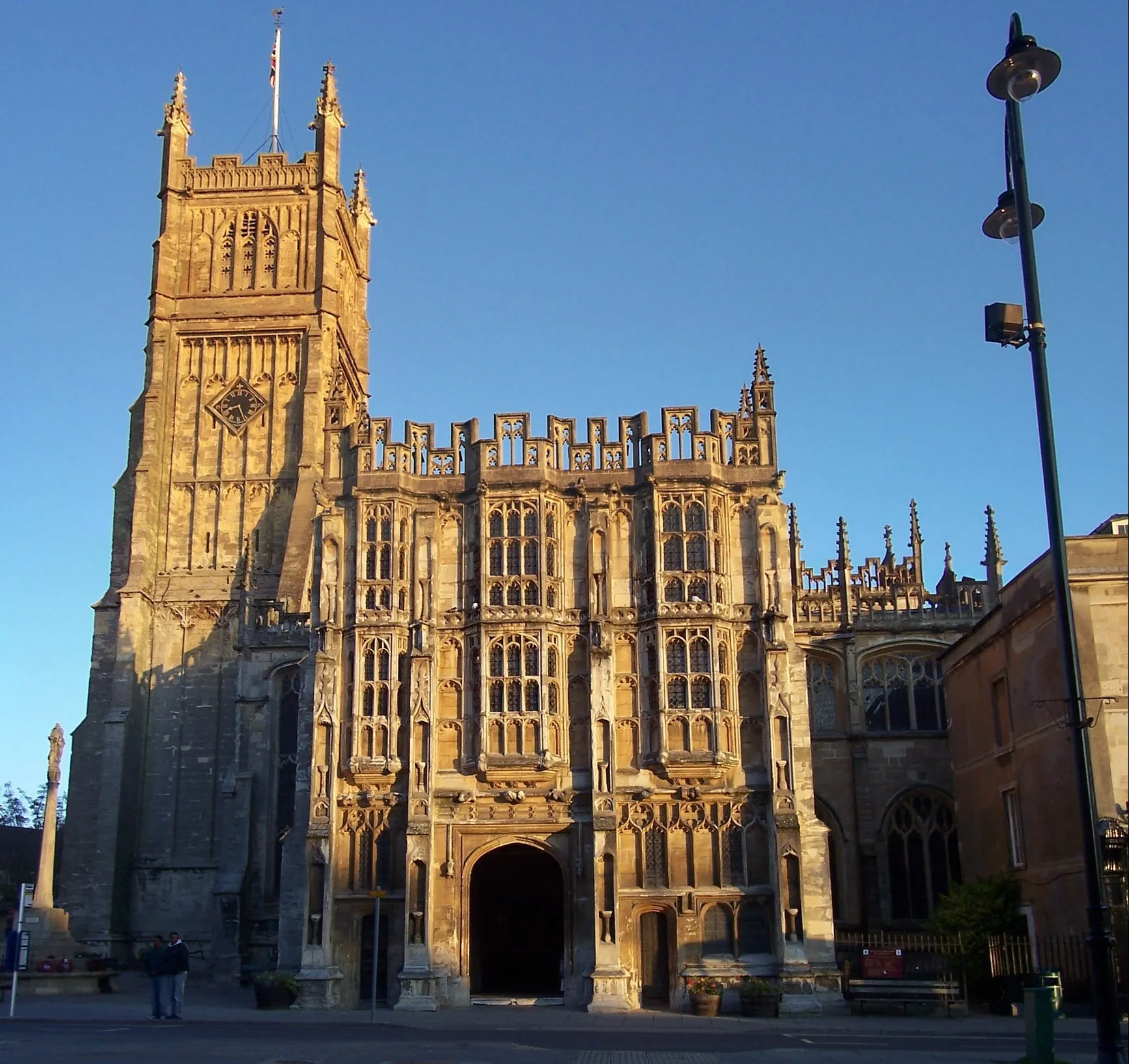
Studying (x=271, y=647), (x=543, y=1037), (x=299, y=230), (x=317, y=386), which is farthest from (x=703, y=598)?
(x=299, y=230)

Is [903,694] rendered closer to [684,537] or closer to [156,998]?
[684,537]

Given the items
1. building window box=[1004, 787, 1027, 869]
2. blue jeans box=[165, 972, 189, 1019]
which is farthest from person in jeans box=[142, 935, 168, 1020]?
building window box=[1004, 787, 1027, 869]

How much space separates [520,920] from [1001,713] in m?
14.5

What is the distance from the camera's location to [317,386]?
53.3 metres

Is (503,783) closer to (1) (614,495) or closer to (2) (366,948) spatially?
(2) (366,948)

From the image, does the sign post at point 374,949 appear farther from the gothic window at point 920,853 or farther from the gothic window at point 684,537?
the gothic window at point 920,853

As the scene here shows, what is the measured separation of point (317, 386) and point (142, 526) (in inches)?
351

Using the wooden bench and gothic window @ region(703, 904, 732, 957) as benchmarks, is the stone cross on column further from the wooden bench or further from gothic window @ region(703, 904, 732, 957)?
the wooden bench

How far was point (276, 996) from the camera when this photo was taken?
30.0 meters

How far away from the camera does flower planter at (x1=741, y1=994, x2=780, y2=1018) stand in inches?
1117

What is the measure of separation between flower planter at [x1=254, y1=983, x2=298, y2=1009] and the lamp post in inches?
819

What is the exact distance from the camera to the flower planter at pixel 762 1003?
2838 cm

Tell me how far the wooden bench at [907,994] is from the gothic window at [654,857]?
4.87m

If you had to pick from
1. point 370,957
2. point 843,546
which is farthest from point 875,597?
point 370,957
